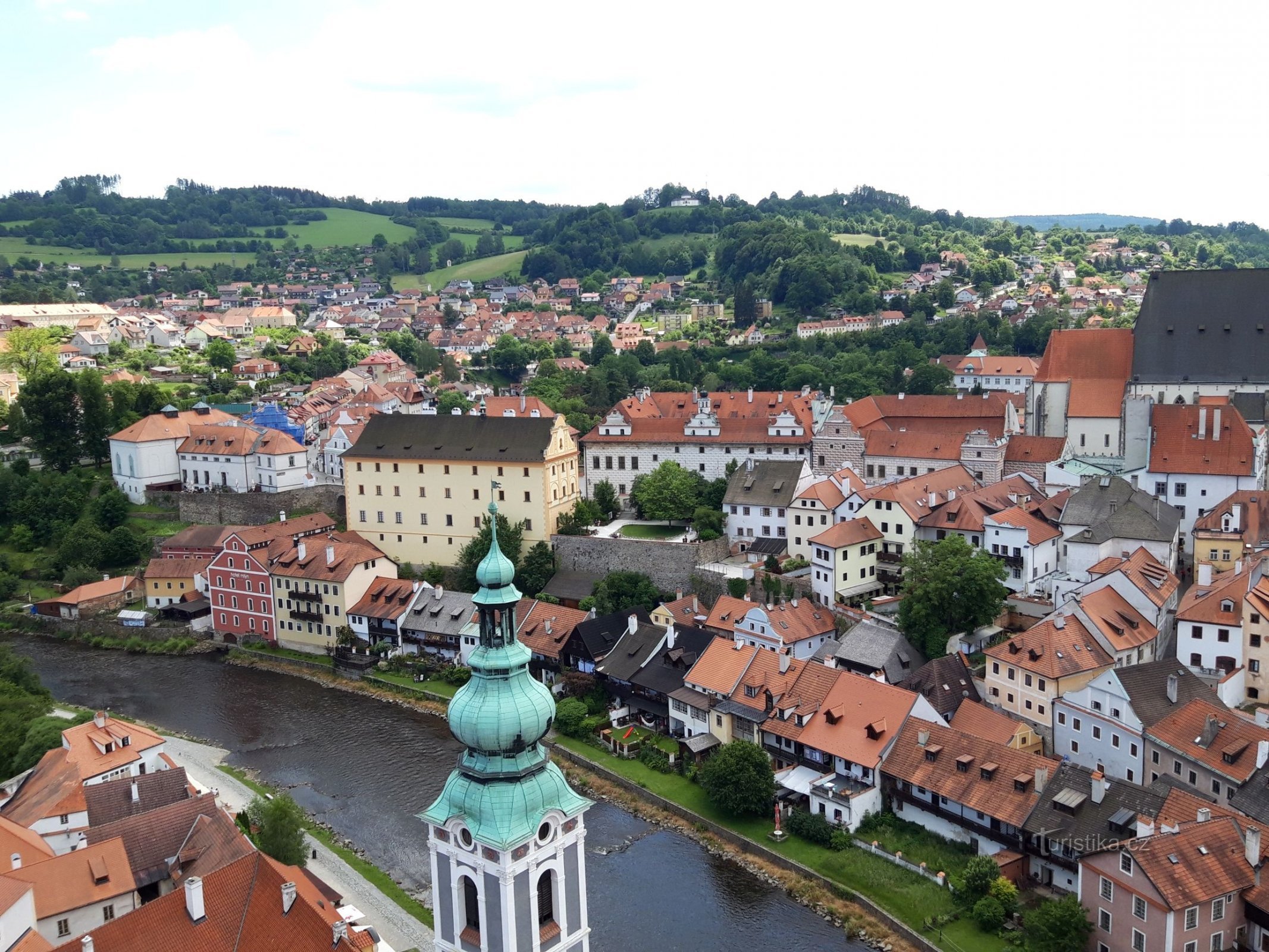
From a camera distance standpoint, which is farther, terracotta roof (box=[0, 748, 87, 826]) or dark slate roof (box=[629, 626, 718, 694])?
dark slate roof (box=[629, 626, 718, 694])

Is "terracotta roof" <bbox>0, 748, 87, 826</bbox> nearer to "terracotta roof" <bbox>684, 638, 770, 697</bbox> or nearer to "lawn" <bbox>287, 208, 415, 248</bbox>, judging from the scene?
"terracotta roof" <bbox>684, 638, 770, 697</bbox>

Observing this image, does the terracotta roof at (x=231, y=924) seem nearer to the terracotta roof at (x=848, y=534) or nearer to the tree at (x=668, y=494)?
the terracotta roof at (x=848, y=534)

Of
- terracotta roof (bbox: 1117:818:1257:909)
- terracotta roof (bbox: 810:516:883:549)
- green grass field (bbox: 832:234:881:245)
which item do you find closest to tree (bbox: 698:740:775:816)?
terracotta roof (bbox: 1117:818:1257:909)

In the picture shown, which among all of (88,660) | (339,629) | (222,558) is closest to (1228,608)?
(339,629)

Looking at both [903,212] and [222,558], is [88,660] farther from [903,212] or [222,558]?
[903,212]

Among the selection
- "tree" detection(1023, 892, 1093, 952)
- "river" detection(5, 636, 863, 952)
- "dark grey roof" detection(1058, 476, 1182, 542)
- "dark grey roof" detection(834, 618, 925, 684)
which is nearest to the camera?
"tree" detection(1023, 892, 1093, 952)

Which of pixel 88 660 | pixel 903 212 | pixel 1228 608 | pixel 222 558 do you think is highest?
pixel 903 212

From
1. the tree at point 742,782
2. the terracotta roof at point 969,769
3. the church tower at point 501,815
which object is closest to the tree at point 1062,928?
the terracotta roof at point 969,769
